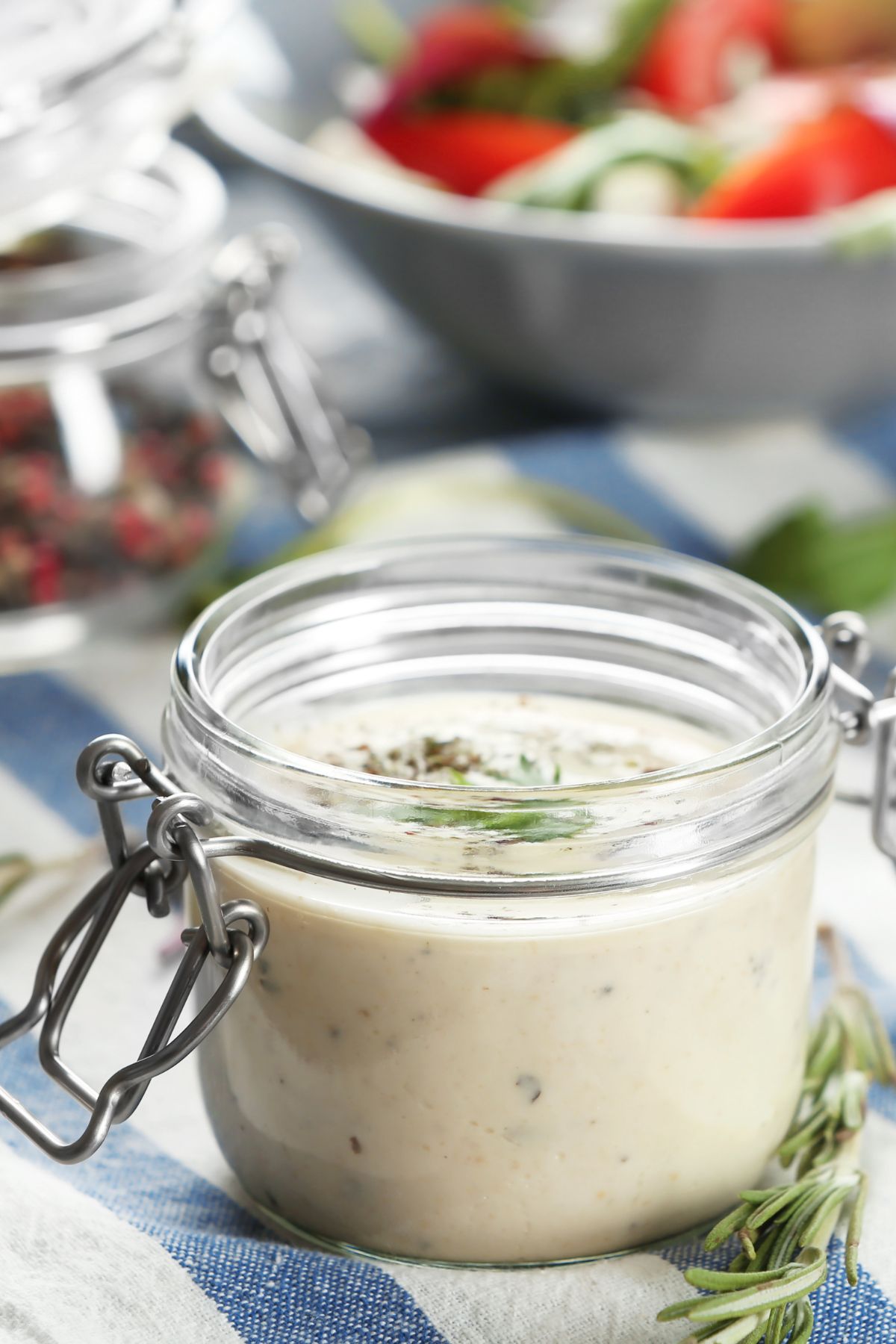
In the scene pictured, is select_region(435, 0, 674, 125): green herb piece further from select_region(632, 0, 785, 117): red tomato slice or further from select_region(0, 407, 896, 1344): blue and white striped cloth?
select_region(0, 407, 896, 1344): blue and white striped cloth

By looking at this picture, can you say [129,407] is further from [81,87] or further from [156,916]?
[156,916]

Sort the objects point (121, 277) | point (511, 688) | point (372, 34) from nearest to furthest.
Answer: point (511, 688)
point (121, 277)
point (372, 34)

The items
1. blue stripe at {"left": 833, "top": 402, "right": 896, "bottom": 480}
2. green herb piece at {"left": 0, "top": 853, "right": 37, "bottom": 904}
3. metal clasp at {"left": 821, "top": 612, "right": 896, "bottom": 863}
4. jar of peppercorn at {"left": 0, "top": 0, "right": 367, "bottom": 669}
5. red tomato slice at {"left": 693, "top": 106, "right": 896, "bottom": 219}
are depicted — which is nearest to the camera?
metal clasp at {"left": 821, "top": 612, "right": 896, "bottom": 863}

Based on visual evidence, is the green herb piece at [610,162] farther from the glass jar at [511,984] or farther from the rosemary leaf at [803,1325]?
the rosemary leaf at [803,1325]

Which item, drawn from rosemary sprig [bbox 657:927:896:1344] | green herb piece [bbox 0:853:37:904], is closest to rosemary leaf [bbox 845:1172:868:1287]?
rosemary sprig [bbox 657:927:896:1344]

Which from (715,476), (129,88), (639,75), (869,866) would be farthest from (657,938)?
(639,75)

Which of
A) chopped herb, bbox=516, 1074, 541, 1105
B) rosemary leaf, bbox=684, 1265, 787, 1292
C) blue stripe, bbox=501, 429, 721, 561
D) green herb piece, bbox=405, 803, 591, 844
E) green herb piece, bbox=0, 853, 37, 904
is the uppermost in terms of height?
green herb piece, bbox=405, 803, 591, 844

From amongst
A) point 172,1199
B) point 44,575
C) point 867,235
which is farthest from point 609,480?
point 172,1199

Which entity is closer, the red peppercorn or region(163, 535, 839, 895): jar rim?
region(163, 535, 839, 895): jar rim
